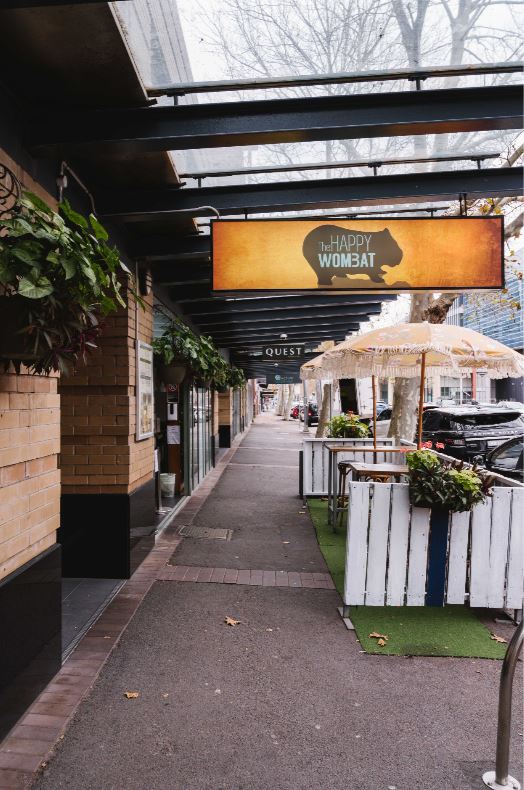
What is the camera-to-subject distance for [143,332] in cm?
586

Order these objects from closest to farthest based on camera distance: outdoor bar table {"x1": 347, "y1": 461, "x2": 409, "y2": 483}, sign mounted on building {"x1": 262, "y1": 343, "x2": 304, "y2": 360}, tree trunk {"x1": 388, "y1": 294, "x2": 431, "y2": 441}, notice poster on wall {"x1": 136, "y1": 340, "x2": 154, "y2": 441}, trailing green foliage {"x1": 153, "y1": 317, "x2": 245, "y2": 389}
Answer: notice poster on wall {"x1": 136, "y1": 340, "x2": 154, "y2": 441} < outdoor bar table {"x1": 347, "y1": 461, "x2": 409, "y2": 483} < trailing green foliage {"x1": 153, "y1": 317, "x2": 245, "y2": 389} < tree trunk {"x1": 388, "y1": 294, "x2": 431, "y2": 441} < sign mounted on building {"x1": 262, "y1": 343, "x2": 304, "y2": 360}

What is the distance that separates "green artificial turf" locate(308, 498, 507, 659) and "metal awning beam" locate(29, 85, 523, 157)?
3668 mm

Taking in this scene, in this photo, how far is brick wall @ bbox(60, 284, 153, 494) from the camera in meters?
5.25

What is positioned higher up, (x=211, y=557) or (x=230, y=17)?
(x=230, y=17)

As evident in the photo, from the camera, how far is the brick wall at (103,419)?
525 centimetres

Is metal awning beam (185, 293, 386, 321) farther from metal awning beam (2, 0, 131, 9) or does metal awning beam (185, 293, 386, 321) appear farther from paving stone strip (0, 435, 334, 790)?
metal awning beam (2, 0, 131, 9)

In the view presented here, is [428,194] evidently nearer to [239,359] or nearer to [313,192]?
[313,192]

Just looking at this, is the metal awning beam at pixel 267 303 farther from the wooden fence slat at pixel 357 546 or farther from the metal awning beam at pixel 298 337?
the metal awning beam at pixel 298 337

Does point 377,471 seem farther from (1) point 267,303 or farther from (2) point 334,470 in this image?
(1) point 267,303

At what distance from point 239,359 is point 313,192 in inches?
657

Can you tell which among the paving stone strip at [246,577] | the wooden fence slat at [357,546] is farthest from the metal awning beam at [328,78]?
the paving stone strip at [246,577]

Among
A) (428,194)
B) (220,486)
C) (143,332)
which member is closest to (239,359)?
(220,486)

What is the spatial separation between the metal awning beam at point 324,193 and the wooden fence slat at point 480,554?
2.67 metres

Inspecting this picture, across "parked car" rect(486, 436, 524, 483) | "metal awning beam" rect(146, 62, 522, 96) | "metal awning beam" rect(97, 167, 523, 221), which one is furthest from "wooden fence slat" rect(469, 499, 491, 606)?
"parked car" rect(486, 436, 524, 483)
